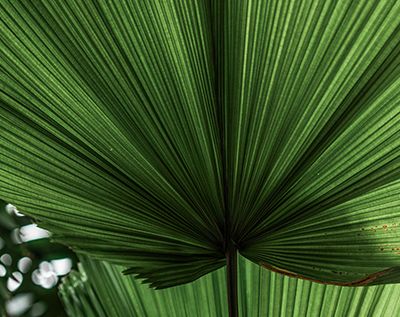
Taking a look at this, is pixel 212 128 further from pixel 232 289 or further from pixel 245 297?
pixel 245 297

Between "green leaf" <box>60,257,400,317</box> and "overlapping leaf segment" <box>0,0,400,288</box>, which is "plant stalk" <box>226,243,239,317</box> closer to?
"overlapping leaf segment" <box>0,0,400,288</box>

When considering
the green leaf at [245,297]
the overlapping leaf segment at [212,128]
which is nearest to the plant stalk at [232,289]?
the overlapping leaf segment at [212,128]

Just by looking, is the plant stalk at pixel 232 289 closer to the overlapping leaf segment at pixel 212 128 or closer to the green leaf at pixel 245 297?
the overlapping leaf segment at pixel 212 128

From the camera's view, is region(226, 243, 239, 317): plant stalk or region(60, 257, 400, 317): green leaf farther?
region(60, 257, 400, 317): green leaf

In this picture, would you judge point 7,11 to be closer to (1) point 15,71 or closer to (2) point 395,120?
(1) point 15,71

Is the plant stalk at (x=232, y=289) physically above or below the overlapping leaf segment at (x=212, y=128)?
below

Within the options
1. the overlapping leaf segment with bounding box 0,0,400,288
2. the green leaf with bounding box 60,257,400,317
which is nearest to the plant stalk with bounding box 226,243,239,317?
the overlapping leaf segment with bounding box 0,0,400,288

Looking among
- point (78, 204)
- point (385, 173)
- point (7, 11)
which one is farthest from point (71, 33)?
point (385, 173)
